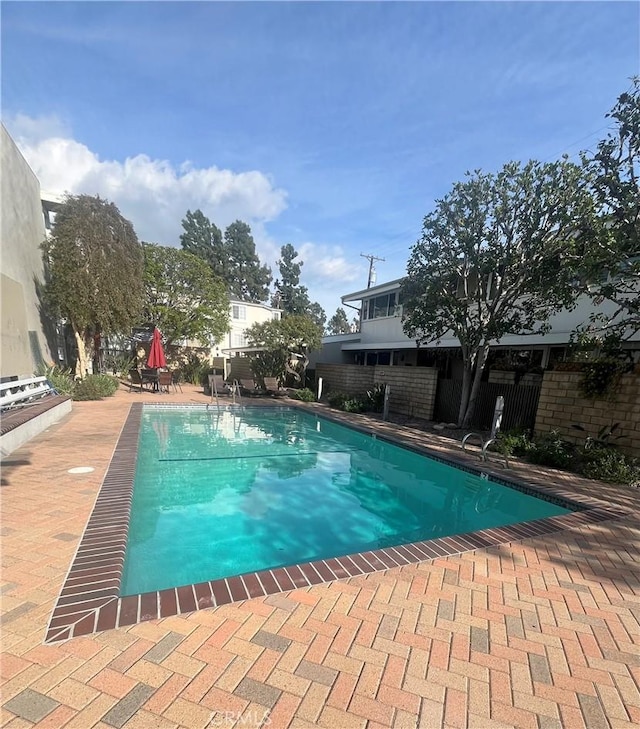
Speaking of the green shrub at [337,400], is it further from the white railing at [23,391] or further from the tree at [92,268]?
the white railing at [23,391]

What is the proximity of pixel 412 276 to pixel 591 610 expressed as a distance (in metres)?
9.23

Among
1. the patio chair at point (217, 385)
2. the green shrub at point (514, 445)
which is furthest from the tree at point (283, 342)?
the green shrub at point (514, 445)

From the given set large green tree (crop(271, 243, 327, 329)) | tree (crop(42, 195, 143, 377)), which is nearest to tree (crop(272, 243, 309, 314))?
large green tree (crop(271, 243, 327, 329))

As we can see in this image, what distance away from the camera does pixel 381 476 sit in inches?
287

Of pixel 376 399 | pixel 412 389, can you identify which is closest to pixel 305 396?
pixel 376 399

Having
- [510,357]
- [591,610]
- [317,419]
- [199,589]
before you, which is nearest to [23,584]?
[199,589]

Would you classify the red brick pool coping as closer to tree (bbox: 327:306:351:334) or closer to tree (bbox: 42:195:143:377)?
tree (bbox: 42:195:143:377)

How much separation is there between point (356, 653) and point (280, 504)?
369 centimetres

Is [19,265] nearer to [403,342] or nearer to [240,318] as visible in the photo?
[403,342]

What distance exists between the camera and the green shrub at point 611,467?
6.14 metres

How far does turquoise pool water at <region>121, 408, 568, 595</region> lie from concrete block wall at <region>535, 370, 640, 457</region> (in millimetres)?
3176

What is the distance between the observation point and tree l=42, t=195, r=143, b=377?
12352mm

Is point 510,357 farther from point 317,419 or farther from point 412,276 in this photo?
point 317,419

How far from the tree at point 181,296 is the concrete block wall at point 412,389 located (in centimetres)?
1141
